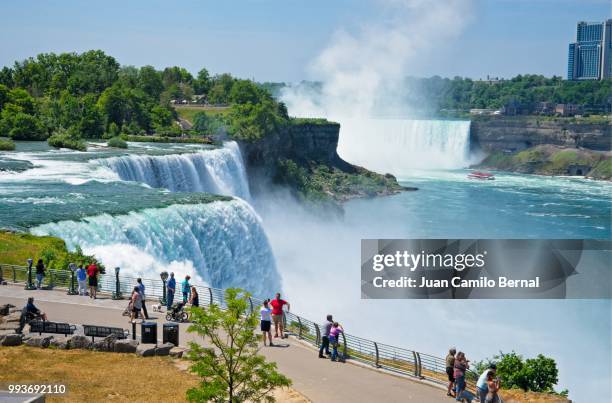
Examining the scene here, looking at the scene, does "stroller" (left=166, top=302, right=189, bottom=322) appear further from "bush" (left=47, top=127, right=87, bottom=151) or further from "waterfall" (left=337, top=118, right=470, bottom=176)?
"waterfall" (left=337, top=118, right=470, bottom=176)

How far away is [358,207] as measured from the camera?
71000 mm

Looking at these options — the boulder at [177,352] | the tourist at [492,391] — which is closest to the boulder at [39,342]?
the boulder at [177,352]

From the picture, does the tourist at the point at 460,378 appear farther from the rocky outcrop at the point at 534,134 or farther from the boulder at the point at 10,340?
the rocky outcrop at the point at 534,134

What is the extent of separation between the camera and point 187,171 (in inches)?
1743

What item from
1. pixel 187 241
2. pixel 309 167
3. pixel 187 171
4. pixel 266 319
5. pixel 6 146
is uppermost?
pixel 6 146

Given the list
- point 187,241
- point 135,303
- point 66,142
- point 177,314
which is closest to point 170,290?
point 177,314

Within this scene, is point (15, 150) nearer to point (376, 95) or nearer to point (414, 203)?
point (414, 203)

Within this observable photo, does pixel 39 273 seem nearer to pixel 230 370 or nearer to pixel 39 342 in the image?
pixel 39 342

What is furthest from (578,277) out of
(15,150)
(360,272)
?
(15,150)

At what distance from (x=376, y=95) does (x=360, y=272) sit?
361 ft

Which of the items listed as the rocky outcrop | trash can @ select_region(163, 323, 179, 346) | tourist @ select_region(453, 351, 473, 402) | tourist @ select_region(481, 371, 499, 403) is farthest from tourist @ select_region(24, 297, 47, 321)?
the rocky outcrop

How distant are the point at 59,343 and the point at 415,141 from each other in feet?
321

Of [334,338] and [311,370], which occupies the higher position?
[334,338]

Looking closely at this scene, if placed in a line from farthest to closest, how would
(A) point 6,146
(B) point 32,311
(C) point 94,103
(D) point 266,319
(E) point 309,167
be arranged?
(E) point 309,167, (C) point 94,103, (A) point 6,146, (D) point 266,319, (B) point 32,311
